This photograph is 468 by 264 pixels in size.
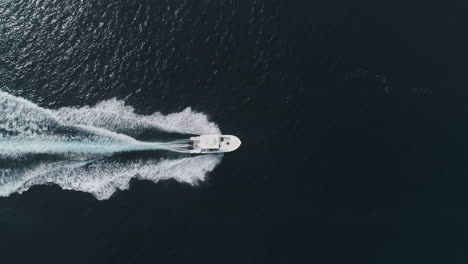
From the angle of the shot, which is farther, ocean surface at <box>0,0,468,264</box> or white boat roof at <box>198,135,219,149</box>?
white boat roof at <box>198,135,219,149</box>

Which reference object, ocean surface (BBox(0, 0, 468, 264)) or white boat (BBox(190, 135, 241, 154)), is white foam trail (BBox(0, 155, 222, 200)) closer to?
ocean surface (BBox(0, 0, 468, 264))

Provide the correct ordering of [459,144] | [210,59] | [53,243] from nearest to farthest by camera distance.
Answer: [53,243] → [459,144] → [210,59]

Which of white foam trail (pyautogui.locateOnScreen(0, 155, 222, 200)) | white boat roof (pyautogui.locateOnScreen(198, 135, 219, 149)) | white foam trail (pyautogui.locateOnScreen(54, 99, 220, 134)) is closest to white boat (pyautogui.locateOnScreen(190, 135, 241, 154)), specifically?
white boat roof (pyautogui.locateOnScreen(198, 135, 219, 149))

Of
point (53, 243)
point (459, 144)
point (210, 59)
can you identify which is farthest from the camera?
point (210, 59)

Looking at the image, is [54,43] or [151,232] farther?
[54,43]

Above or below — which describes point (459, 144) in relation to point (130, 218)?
above

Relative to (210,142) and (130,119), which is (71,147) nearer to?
(130,119)

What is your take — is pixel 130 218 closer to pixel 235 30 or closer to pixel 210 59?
pixel 210 59

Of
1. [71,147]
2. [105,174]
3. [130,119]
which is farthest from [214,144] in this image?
[71,147]

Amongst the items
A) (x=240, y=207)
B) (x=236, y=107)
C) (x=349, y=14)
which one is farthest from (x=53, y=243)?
(x=349, y=14)
